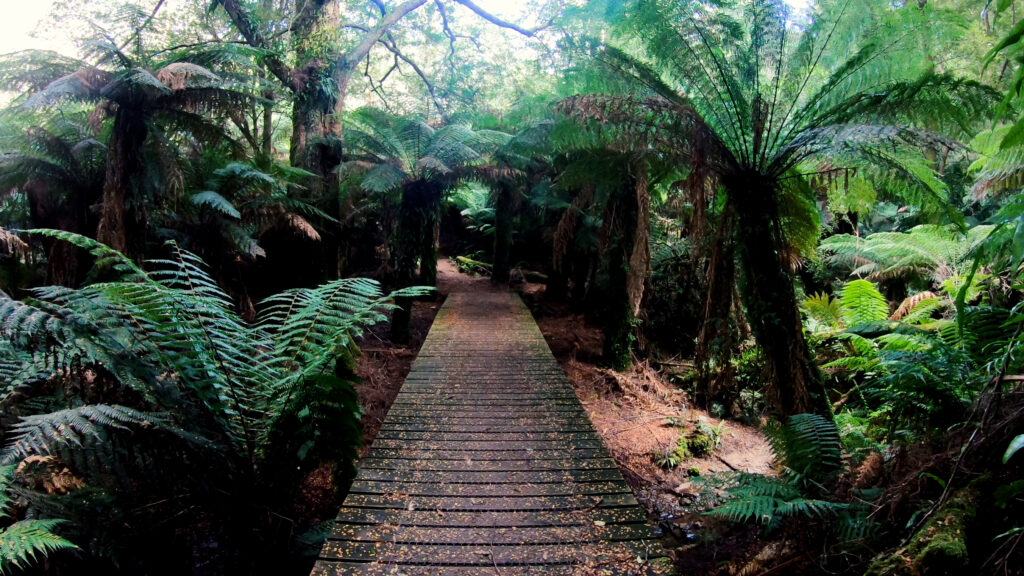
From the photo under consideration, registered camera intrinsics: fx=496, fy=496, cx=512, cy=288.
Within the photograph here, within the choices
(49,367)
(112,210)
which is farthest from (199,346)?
(112,210)

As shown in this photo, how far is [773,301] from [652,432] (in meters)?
2.07

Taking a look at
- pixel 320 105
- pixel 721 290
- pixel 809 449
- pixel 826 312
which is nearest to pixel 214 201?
pixel 320 105

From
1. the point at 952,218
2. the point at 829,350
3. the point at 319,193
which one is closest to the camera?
the point at 952,218

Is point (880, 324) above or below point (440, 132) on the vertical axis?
below

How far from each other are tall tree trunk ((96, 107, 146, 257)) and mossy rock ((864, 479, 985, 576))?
5719 mm

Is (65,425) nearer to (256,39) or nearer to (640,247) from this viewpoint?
(640,247)

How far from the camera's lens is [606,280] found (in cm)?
675

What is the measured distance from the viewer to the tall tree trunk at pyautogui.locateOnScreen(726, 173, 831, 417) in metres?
3.38

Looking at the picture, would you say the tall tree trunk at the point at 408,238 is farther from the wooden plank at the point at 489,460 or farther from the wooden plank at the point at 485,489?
the wooden plank at the point at 485,489

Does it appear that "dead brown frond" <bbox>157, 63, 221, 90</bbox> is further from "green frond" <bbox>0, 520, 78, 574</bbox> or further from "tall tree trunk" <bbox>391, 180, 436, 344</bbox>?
"green frond" <bbox>0, 520, 78, 574</bbox>

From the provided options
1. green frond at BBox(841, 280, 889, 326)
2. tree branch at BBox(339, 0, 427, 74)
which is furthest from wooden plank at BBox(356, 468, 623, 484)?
tree branch at BBox(339, 0, 427, 74)

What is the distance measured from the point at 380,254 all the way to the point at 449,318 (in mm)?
4357

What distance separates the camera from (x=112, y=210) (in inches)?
178

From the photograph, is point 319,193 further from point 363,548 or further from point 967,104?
point 967,104
